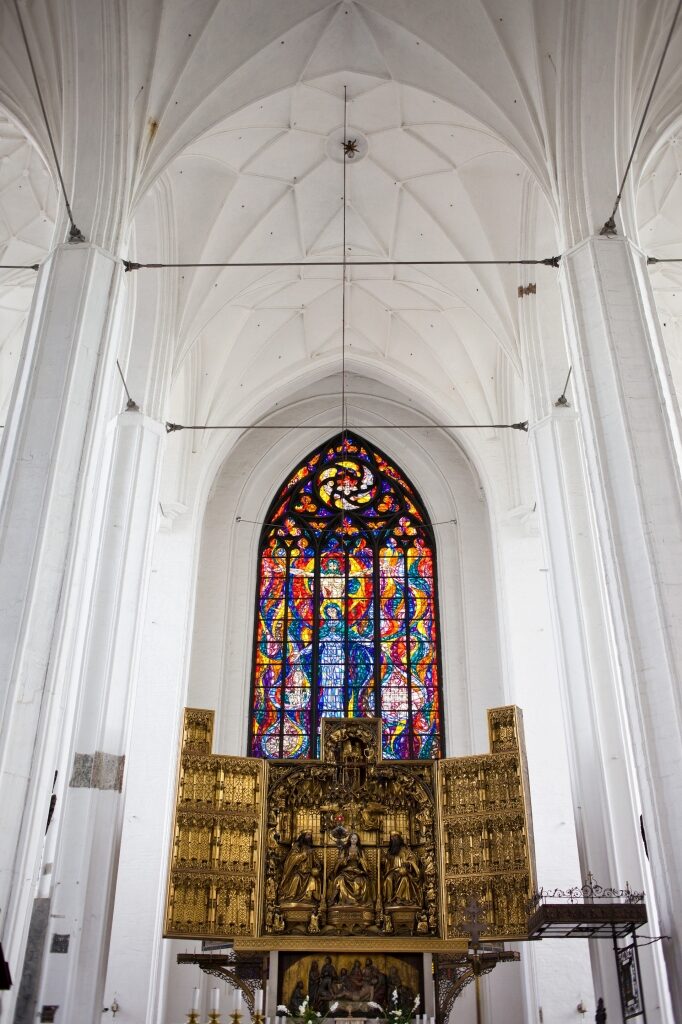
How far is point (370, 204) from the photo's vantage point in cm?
1700

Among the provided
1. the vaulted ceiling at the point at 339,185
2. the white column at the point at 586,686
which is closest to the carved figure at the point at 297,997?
the white column at the point at 586,686

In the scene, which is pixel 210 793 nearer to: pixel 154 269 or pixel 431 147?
pixel 154 269

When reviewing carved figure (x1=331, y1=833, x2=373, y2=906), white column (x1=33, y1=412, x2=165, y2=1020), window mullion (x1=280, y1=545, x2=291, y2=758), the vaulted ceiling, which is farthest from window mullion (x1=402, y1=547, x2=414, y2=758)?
white column (x1=33, y1=412, x2=165, y2=1020)

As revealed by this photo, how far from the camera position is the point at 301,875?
13.6 meters

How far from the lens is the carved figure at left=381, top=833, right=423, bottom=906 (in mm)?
13586

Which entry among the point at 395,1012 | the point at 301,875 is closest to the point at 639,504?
the point at 395,1012

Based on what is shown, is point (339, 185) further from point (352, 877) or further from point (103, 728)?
point (352, 877)

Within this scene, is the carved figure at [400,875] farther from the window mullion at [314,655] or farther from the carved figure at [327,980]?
the window mullion at [314,655]

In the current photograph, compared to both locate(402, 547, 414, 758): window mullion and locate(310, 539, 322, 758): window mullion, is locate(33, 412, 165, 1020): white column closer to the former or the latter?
locate(310, 539, 322, 758): window mullion

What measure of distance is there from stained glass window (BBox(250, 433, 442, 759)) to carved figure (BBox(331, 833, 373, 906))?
3969 mm

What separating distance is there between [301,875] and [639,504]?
24.0ft

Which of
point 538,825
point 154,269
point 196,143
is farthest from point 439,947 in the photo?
point 196,143

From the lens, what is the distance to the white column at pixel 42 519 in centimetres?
845

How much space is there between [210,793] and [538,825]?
224 inches
